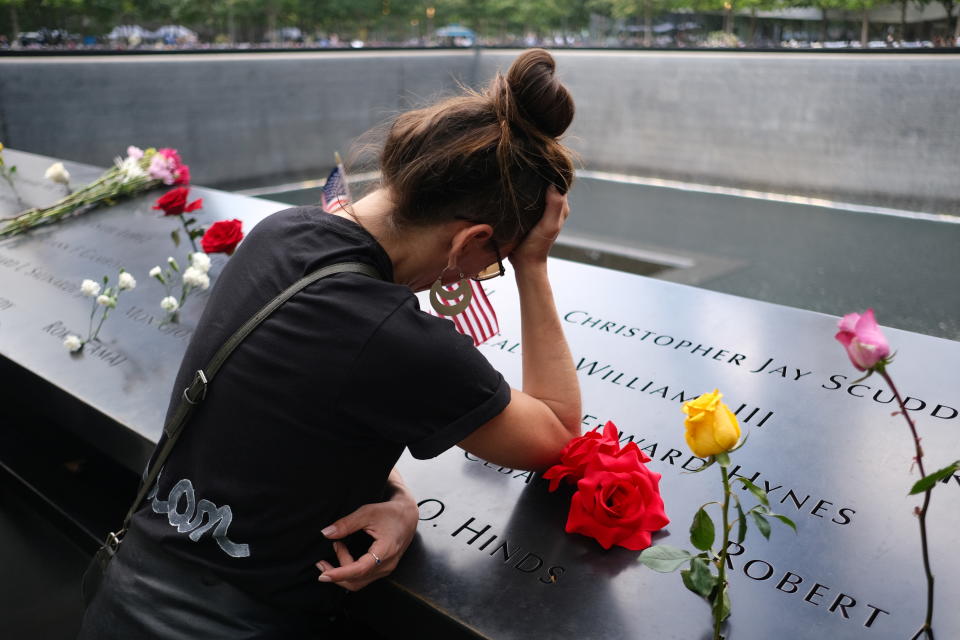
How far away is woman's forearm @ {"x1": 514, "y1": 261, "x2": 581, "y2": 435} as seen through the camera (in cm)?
135

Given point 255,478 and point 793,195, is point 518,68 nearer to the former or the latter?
point 255,478

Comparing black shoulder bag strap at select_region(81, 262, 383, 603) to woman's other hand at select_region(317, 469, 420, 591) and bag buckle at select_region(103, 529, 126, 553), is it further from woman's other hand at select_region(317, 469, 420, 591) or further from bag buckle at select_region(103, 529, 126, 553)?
woman's other hand at select_region(317, 469, 420, 591)

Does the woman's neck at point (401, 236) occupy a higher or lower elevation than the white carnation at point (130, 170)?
higher

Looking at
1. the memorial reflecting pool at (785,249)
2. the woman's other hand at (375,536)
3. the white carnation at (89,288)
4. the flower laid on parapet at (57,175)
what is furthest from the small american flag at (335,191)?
the memorial reflecting pool at (785,249)

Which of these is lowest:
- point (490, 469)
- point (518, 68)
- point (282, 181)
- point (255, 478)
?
point (282, 181)

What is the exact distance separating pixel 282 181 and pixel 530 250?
8525 millimetres

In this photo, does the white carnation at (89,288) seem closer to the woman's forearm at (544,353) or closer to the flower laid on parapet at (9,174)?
the woman's forearm at (544,353)

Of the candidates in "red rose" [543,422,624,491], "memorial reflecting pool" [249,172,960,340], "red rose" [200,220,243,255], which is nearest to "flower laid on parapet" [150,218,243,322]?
"red rose" [200,220,243,255]

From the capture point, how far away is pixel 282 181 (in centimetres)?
940

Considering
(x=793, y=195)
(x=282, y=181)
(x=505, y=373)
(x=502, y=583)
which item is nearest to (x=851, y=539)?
(x=502, y=583)

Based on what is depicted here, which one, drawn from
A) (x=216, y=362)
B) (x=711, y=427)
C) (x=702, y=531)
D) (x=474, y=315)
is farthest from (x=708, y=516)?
(x=474, y=315)

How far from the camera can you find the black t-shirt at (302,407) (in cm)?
103

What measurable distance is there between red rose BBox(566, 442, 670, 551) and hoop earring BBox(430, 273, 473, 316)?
0.34 m

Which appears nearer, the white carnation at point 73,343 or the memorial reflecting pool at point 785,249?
the white carnation at point 73,343
